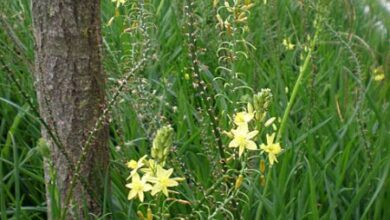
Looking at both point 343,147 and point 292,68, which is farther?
point 292,68

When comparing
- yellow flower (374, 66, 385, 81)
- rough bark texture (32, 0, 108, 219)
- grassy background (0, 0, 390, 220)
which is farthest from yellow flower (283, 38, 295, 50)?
rough bark texture (32, 0, 108, 219)

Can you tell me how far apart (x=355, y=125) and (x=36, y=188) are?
3.68 feet

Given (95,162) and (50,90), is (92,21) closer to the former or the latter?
(50,90)

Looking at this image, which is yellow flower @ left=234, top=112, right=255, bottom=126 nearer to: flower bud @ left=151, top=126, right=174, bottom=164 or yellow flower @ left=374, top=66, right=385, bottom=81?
flower bud @ left=151, top=126, right=174, bottom=164

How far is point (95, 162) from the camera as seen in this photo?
2.08m

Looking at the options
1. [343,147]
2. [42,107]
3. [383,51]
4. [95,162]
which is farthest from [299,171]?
[383,51]

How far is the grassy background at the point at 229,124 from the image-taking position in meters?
2.17

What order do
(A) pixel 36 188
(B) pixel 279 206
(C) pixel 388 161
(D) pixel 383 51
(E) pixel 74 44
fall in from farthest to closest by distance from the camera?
(D) pixel 383 51 → (A) pixel 36 188 → (C) pixel 388 161 → (B) pixel 279 206 → (E) pixel 74 44

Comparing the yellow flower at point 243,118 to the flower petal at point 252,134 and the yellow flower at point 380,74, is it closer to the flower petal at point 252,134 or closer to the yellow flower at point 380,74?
the flower petal at point 252,134

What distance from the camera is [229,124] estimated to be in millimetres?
2402

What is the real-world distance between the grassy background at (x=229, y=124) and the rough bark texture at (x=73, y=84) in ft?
0.31

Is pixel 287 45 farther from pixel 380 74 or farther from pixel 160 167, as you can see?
pixel 160 167

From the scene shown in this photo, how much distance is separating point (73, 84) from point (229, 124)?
0.61 meters

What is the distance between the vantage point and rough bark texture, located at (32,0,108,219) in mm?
1938
